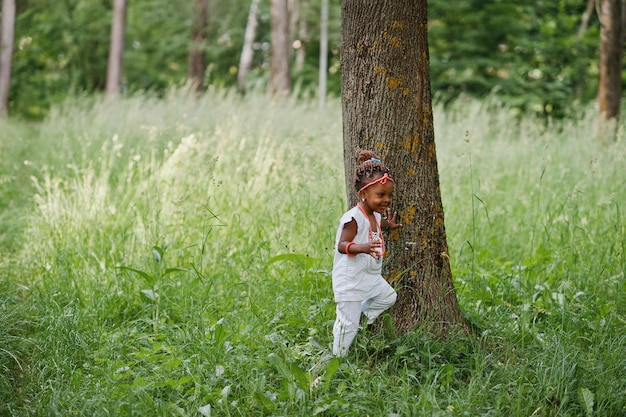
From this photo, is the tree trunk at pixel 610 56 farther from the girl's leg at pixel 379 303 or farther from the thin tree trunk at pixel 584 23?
the girl's leg at pixel 379 303

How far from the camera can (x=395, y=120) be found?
3.30m

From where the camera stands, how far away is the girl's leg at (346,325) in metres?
3.10

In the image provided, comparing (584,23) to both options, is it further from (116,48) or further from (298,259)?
(298,259)

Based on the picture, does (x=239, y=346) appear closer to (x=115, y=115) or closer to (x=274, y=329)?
(x=274, y=329)

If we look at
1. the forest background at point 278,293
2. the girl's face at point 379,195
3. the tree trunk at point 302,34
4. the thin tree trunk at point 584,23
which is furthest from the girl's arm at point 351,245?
the tree trunk at point 302,34

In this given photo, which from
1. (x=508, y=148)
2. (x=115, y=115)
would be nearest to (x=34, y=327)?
(x=508, y=148)

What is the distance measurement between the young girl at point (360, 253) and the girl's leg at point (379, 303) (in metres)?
0.03

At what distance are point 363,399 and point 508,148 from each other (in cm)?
586

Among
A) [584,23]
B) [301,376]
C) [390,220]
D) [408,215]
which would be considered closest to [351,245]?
[390,220]

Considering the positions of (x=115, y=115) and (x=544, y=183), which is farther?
(x=115, y=115)

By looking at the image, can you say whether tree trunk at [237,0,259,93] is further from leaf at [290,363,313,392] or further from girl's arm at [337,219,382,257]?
leaf at [290,363,313,392]

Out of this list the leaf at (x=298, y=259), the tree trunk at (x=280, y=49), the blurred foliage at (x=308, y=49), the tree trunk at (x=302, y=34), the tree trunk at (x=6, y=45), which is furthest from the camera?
the tree trunk at (x=302, y=34)

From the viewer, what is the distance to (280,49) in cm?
1462

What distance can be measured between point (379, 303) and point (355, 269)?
29 cm
